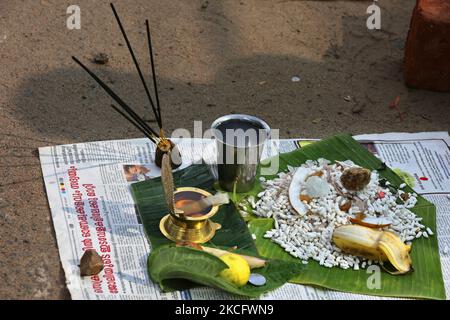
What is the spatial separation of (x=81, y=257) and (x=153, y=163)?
27.3 inches

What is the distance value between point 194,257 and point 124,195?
600mm

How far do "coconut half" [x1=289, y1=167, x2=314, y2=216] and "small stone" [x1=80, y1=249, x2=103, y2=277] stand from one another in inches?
32.5

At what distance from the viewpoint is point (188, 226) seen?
9.15 feet

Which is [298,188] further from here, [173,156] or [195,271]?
[195,271]

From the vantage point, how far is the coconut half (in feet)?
9.64

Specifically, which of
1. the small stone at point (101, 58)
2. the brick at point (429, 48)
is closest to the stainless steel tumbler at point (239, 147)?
the small stone at point (101, 58)

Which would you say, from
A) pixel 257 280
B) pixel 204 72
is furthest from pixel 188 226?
pixel 204 72

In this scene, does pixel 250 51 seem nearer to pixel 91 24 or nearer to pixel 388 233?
pixel 91 24

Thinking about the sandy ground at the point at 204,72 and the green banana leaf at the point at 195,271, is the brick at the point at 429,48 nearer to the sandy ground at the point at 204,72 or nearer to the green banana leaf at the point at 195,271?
the sandy ground at the point at 204,72

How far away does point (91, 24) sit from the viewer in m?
4.18

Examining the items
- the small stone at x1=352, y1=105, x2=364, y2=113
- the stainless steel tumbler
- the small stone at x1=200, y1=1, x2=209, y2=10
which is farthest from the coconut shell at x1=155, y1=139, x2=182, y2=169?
the small stone at x1=200, y1=1, x2=209, y2=10

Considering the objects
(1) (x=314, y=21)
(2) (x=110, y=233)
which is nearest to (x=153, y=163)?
(2) (x=110, y=233)

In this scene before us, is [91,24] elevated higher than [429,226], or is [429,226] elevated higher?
[91,24]

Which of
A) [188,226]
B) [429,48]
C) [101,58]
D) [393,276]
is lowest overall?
[393,276]
